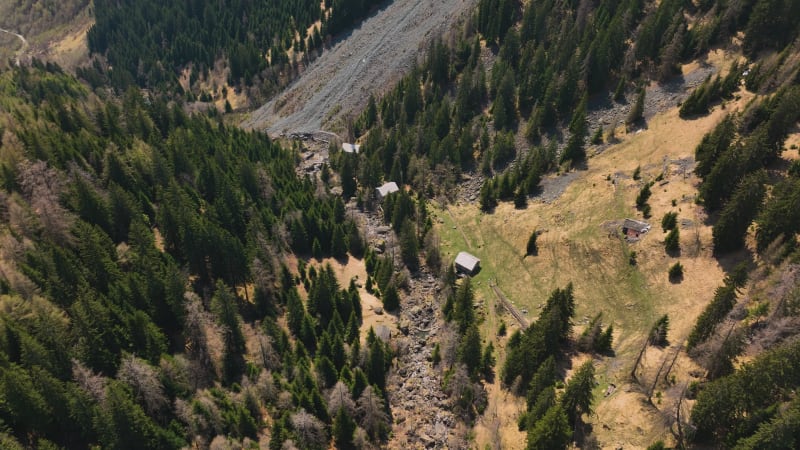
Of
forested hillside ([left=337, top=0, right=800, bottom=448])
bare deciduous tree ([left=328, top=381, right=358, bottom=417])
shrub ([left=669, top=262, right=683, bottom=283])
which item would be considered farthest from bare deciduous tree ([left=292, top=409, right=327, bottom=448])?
shrub ([left=669, top=262, right=683, bottom=283])

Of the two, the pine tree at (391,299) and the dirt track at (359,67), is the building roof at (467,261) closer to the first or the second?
the pine tree at (391,299)

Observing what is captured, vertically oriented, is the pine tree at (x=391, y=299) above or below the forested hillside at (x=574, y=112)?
below

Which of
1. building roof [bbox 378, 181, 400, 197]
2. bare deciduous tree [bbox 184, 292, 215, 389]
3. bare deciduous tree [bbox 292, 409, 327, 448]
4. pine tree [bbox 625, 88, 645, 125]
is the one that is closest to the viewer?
bare deciduous tree [bbox 292, 409, 327, 448]

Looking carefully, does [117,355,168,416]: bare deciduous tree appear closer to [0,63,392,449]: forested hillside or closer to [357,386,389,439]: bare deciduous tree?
[0,63,392,449]: forested hillside

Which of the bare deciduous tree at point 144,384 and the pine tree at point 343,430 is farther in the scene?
the pine tree at point 343,430

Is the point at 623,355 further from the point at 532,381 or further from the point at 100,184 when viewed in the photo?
the point at 100,184

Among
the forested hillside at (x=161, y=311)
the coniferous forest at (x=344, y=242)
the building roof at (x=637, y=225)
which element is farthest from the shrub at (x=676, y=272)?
the forested hillside at (x=161, y=311)

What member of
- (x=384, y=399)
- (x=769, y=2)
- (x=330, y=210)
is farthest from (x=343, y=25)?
(x=384, y=399)
